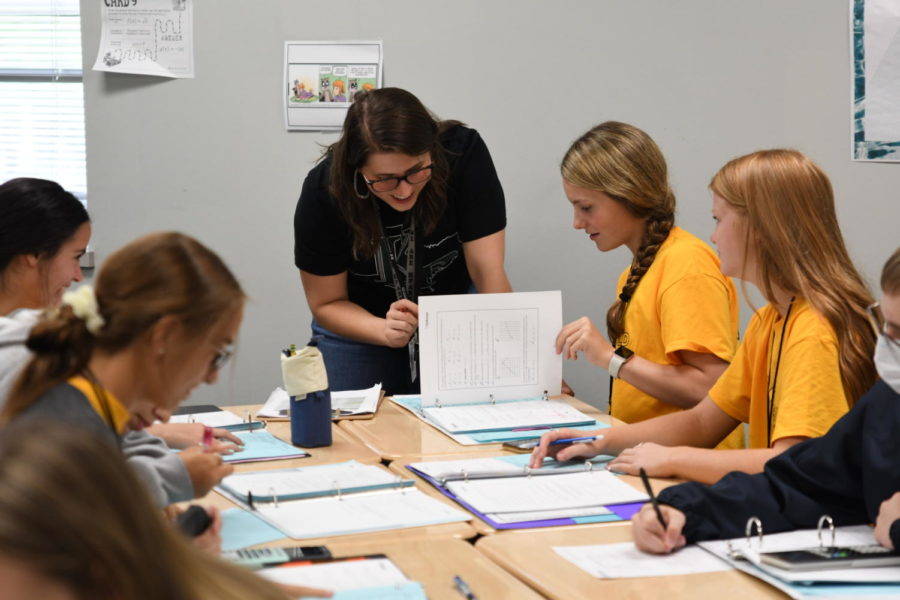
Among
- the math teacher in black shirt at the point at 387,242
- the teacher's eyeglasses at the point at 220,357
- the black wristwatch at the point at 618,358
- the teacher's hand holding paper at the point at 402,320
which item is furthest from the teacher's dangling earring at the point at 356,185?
the teacher's eyeglasses at the point at 220,357

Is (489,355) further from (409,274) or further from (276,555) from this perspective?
(276,555)

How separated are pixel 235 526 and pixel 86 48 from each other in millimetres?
2238

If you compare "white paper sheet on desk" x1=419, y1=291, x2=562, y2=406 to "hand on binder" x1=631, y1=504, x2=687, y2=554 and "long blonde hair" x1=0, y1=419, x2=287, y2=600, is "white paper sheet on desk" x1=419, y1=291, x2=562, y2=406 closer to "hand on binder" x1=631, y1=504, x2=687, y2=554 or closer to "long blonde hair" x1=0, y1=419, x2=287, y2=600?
"hand on binder" x1=631, y1=504, x2=687, y2=554

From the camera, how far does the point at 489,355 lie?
99.0 inches

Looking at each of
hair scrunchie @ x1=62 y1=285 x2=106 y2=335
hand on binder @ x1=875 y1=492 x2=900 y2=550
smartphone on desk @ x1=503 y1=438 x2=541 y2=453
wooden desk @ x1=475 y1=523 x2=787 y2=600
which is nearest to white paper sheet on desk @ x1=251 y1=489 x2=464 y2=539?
wooden desk @ x1=475 y1=523 x2=787 y2=600

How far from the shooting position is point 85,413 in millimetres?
1268

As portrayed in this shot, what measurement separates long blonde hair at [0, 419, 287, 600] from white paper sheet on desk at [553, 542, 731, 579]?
874 millimetres

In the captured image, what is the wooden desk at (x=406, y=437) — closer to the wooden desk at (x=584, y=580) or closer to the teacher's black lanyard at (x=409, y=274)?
the teacher's black lanyard at (x=409, y=274)

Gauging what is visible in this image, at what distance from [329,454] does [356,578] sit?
0.75 m

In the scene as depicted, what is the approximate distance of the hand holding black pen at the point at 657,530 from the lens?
4.80ft

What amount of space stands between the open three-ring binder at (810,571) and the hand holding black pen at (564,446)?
0.45m

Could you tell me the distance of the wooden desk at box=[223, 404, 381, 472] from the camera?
200 centimetres

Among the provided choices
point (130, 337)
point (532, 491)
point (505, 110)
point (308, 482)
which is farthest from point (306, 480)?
point (505, 110)

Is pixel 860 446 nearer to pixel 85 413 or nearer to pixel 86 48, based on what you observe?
pixel 85 413
